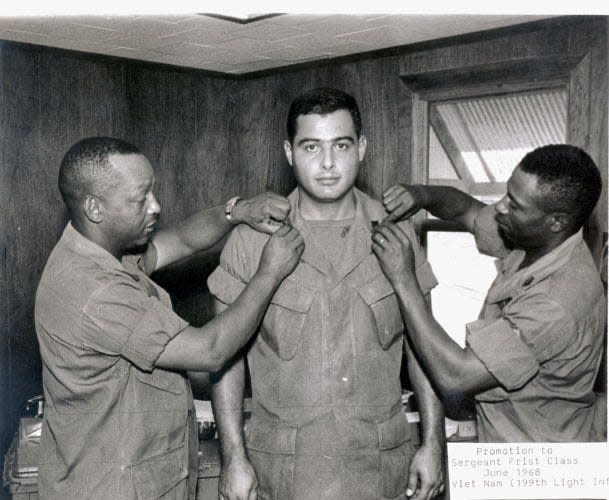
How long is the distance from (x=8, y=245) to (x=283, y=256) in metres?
1.67

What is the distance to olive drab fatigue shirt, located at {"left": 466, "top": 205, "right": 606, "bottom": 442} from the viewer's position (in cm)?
173

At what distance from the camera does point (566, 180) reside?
177 cm

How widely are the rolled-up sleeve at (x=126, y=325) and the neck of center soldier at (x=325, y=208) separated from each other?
596 millimetres

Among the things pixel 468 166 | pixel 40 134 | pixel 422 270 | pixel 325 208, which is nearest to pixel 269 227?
pixel 325 208

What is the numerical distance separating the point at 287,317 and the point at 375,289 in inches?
11.5

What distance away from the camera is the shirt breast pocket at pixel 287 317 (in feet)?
6.46

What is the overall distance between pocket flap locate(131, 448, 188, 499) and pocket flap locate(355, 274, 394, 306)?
29.9 inches

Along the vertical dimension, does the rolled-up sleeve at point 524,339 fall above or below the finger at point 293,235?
below

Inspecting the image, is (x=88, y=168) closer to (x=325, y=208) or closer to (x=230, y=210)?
(x=230, y=210)

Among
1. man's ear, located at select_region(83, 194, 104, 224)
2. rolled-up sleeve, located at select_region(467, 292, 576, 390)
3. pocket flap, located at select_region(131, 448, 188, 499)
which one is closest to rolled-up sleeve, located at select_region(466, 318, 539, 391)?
rolled-up sleeve, located at select_region(467, 292, 576, 390)

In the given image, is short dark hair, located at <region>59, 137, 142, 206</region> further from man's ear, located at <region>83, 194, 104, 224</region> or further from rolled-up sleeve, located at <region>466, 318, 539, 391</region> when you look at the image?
rolled-up sleeve, located at <region>466, 318, 539, 391</region>

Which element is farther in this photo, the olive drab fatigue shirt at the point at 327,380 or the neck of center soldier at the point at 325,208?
the neck of center soldier at the point at 325,208

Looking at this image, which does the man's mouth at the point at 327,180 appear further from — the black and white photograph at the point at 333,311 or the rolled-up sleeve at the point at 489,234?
the rolled-up sleeve at the point at 489,234

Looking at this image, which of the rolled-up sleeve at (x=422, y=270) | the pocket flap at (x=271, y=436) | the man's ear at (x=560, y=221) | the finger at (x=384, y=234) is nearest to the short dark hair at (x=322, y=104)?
the finger at (x=384, y=234)
